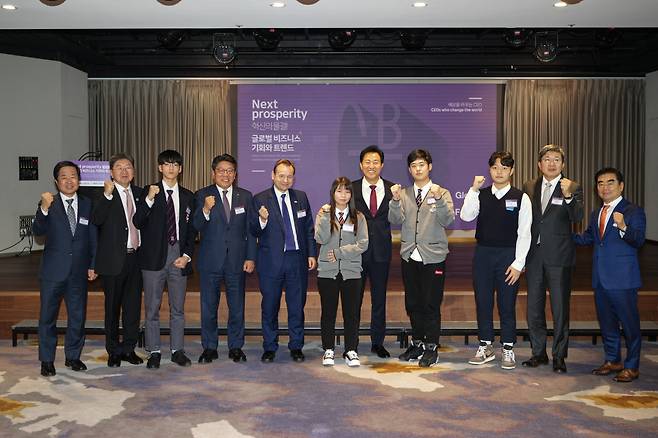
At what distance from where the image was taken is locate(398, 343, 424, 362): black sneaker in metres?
5.13

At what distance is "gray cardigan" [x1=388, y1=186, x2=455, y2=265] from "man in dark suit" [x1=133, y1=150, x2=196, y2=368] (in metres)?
1.43

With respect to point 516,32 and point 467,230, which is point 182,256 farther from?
point 467,230

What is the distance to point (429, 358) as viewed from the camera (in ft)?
16.3

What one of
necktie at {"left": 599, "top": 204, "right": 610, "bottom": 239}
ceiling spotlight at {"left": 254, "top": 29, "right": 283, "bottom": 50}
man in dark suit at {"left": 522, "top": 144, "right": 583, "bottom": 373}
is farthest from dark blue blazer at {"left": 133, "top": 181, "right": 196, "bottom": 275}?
ceiling spotlight at {"left": 254, "top": 29, "right": 283, "bottom": 50}

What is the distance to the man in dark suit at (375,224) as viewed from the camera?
5121 millimetres

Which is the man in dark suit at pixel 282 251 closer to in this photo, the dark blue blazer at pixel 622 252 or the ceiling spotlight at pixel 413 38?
the dark blue blazer at pixel 622 252

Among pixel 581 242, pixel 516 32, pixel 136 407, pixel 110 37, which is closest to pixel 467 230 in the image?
pixel 516 32

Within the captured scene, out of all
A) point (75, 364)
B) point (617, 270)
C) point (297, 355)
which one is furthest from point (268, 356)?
point (617, 270)

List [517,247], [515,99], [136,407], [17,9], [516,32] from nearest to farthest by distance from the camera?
1. [136,407]
2. [517,247]
3. [17,9]
4. [516,32]
5. [515,99]

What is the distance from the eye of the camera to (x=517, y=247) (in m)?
4.88

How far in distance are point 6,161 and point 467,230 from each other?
286 inches

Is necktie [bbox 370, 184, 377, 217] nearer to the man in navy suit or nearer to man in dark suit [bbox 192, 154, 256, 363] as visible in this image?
man in dark suit [bbox 192, 154, 256, 363]

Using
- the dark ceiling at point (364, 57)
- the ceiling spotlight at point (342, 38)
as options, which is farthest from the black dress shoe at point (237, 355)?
the dark ceiling at point (364, 57)

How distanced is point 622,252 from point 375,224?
161 cm
